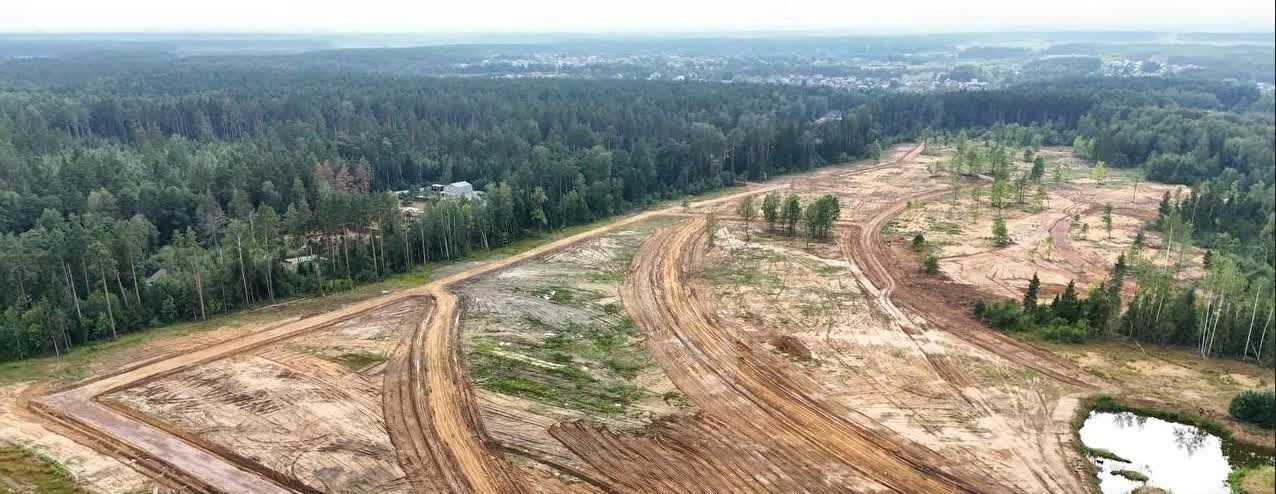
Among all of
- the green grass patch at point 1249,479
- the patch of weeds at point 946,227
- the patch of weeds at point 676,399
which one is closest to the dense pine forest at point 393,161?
the green grass patch at point 1249,479

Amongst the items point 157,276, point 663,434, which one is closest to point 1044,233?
point 663,434

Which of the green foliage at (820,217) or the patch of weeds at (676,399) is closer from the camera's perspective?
the patch of weeds at (676,399)

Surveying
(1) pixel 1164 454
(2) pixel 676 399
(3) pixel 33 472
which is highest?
(3) pixel 33 472

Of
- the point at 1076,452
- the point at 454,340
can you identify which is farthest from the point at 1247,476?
the point at 454,340

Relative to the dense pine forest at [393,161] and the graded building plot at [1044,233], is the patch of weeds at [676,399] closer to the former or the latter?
the dense pine forest at [393,161]

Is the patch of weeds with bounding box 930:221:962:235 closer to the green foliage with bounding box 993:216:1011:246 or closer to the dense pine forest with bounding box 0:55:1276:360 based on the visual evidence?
the green foliage with bounding box 993:216:1011:246

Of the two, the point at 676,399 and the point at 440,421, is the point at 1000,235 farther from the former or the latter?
the point at 440,421

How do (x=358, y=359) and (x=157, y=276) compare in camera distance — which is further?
(x=157, y=276)

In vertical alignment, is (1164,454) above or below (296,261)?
below
